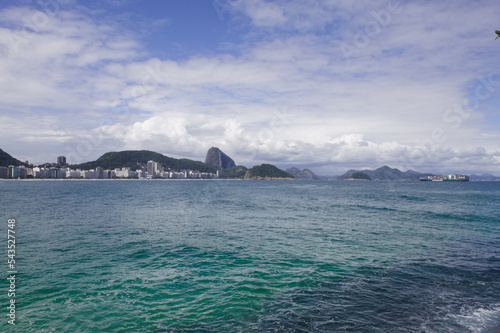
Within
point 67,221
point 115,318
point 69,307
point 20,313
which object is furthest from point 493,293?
point 67,221

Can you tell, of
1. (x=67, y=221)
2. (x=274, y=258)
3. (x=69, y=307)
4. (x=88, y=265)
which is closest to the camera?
(x=69, y=307)

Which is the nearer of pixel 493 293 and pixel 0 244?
pixel 493 293

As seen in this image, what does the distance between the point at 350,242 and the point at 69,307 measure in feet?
81.3

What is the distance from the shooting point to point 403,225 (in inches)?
1572

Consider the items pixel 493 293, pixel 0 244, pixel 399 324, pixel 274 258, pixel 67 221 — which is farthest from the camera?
pixel 67 221

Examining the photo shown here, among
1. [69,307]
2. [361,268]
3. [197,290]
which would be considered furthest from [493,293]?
[69,307]

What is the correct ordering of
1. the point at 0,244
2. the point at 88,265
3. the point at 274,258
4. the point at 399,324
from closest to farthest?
the point at 399,324 < the point at 88,265 < the point at 274,258 < the point at 0,244

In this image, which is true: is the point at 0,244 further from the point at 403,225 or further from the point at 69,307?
the point at 403,225

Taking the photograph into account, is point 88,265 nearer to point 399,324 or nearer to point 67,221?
point 399,324

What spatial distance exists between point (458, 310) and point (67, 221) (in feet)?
147

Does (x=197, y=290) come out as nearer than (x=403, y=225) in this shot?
Yes

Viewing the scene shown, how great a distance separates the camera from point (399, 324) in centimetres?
1276

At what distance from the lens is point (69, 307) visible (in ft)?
46.7

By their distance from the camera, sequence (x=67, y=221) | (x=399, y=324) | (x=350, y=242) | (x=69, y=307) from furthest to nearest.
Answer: (x=67, y=221)
(x=350, y=242)
(x=69, y=307)
(x=399, y=324)
